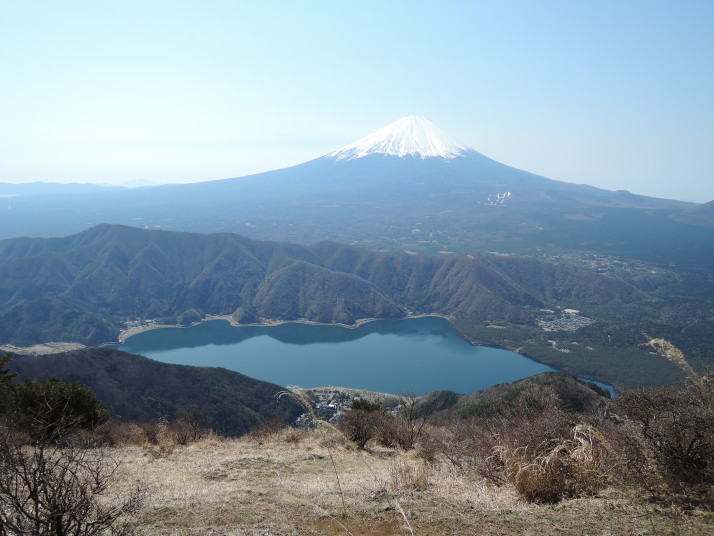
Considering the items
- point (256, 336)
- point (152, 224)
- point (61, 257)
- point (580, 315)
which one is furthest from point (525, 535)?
point (152, 224)

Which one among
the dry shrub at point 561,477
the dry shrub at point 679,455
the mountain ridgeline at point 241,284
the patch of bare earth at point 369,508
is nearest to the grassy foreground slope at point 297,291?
the mountain ridgeline at point 241,284

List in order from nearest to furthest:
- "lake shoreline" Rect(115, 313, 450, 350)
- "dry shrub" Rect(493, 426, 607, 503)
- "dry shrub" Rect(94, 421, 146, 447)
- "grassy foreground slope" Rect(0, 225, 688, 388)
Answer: "dry shrub" Rect(493, 426, 607, 503)
"dry shrub" Rect(94, 421, 146, 447)
"grassy foreground slope" Rect(0, 225, 688, 388)
"lake shoreline" Rect(115, 313, 450, 350)

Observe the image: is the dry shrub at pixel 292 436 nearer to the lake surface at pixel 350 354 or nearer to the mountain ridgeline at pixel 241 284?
the lake surface at pixel 350 354

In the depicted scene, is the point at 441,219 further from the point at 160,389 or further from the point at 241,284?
the point at 160,389

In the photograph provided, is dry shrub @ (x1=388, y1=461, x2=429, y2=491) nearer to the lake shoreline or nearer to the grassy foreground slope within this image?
the grassy foreground slope

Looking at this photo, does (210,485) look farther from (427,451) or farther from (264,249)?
(264,249)

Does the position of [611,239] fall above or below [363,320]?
above

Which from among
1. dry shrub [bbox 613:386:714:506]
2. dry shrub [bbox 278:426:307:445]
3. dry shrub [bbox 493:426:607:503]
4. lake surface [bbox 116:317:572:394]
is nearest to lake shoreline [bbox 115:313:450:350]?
lake surface [bbox 116:317:572:394]

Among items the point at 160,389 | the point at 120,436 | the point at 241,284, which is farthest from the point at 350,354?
the point at 120,436
